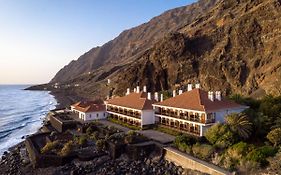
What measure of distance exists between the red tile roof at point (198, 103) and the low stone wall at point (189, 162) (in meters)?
7.28

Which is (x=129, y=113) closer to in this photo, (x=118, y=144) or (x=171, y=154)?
(x=118, y=144)

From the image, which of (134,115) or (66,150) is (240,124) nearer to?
(134,115)

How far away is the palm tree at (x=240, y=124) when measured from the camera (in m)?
30.4

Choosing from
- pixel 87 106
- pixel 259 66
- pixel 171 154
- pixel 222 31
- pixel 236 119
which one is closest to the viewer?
pixel 171 154

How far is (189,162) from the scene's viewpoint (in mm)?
26906

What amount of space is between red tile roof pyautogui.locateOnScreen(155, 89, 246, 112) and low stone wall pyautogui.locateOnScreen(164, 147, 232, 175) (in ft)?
23.9

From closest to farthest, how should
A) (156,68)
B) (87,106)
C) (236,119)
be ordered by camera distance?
1. (236,119)
2. (87,106)
3. (156,68)

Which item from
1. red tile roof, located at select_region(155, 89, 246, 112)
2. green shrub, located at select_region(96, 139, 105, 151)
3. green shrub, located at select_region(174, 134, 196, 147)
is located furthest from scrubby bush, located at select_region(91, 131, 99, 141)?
green shrub, located at select_region(174, 134, 196, 147)

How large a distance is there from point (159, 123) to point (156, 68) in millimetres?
49953

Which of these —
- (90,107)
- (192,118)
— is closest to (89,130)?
(90,107)

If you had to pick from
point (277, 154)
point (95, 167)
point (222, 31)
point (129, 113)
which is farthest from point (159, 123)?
point (222, 31)

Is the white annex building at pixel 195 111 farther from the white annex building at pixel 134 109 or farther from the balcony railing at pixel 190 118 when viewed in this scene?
the white annex building at pixel 134 109

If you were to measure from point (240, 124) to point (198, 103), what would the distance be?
21.5 ft

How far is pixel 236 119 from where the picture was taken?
1244 inches
